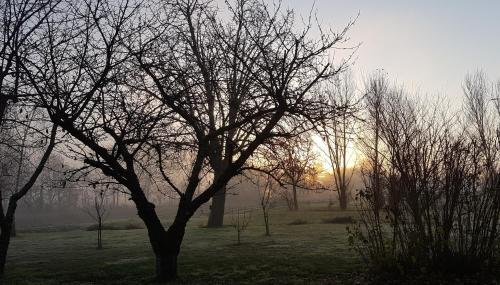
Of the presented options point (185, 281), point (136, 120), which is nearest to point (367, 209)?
point (185, 281)

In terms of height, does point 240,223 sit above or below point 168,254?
below

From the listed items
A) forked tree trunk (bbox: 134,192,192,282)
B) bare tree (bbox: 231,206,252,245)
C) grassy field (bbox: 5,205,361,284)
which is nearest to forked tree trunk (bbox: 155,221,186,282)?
forked tree trunk (bbox: 134,192,192,282)

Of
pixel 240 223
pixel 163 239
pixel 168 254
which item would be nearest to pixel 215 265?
pixel 168 254

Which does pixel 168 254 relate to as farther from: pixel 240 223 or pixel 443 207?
pixel 240 223

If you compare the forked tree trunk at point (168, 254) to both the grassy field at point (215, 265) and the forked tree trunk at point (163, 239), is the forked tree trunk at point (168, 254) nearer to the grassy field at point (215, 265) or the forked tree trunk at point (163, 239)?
the forked tree trunk at point (163, 239)

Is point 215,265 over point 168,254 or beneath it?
beneath

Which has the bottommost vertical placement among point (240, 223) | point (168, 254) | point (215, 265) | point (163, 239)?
point (215, 265)

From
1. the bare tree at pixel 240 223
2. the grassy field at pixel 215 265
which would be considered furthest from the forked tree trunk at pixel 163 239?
the bare tree at pixel 240 223

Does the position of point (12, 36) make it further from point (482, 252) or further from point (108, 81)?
point (482, 252)

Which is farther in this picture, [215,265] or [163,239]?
[215,265]

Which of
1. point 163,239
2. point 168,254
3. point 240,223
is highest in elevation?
point 163,239

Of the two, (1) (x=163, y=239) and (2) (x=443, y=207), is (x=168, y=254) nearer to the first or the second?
(1) (x=163, y=239)

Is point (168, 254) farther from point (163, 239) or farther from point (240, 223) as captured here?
point (240, 223)

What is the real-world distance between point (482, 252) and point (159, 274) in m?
5.57
